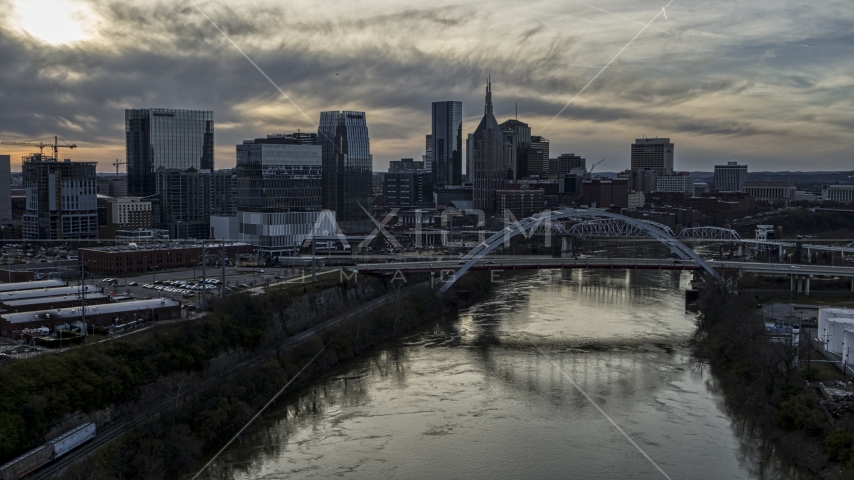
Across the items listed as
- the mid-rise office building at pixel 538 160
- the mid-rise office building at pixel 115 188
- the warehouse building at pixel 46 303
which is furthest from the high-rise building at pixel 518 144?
the warehouse building at pixel 46 303

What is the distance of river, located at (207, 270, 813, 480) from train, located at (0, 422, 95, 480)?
4.40 ft

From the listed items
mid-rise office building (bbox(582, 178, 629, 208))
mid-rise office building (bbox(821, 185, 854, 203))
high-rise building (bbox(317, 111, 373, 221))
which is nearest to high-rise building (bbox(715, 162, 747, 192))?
mid-rise office building (bbox(821, 185, 854, 203))

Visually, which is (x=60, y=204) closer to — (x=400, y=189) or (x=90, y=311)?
(x=90, y=311)

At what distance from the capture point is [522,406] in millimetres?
10516

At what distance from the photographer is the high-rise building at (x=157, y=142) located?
34344mm

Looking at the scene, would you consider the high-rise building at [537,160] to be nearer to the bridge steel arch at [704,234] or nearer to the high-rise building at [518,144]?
the high-rise building at [518,144]

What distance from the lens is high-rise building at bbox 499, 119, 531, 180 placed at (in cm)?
6053

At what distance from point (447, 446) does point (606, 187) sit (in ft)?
141

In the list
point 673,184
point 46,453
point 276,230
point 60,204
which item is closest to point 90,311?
point 46,453

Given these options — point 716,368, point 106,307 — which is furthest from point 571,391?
point 106,307

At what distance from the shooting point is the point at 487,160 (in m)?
47.5

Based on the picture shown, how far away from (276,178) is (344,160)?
9286 mm

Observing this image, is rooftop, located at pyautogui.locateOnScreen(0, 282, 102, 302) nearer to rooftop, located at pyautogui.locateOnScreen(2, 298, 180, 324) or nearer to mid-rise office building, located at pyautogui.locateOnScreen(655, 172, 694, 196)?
rooftop, located at pyautogui.locateOnScreen(2, 298, 180, 324)

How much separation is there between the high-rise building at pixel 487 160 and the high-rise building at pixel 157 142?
16.4 meters
